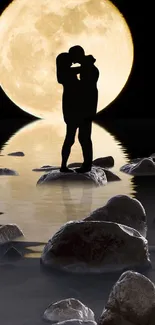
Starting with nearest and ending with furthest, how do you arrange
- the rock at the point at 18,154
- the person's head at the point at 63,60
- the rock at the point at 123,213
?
the rock at the point at 123,213 → the person's head at the point at 63,60 → the rock at the point at 18,154

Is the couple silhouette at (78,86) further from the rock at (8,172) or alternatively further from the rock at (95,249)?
the rock at (95,249)

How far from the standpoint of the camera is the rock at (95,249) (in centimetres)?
611

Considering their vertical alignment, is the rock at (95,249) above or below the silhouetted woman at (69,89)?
below

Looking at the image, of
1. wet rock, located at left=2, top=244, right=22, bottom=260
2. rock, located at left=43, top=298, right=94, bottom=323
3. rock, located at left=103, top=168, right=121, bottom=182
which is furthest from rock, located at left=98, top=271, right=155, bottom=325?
rock, located at left=103, top=168, right=121, bottom=182

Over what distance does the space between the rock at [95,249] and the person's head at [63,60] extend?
5182 mm

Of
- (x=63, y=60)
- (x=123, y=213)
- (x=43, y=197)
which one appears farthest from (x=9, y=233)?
(x=63, y=60)

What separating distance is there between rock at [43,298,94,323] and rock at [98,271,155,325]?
22 centimetres

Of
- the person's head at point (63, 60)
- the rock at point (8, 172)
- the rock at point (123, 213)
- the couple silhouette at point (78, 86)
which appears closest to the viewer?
the rock at point (123, 213)

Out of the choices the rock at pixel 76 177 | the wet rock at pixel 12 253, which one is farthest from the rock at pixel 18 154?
the wet rock at pixel 12 253

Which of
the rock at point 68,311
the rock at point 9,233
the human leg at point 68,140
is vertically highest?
the human leg at point 68,140

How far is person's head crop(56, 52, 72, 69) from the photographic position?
11208 mm

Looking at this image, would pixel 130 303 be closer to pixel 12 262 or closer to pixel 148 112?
pixel 12 262

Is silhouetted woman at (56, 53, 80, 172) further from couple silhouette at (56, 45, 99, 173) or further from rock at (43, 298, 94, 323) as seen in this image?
rock at (43, 298, 94, 323)

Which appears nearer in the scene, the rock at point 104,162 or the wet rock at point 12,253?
the wet rock at point 12,253
